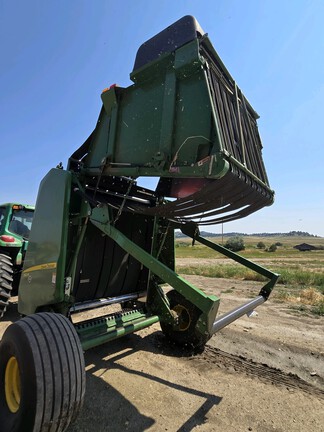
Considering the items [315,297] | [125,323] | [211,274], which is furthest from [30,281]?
[211,274]

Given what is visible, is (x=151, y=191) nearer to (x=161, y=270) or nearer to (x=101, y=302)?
(x=101, y=302)

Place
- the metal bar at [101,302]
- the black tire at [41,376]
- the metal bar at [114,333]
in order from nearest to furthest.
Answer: the black tire at [41,376], the metal bar at [114,333], the metal bar at [101,302]

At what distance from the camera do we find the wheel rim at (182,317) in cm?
505

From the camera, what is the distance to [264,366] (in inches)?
174

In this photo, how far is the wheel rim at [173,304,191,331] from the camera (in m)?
5.05

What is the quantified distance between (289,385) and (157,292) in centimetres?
222

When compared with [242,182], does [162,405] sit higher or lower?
lower

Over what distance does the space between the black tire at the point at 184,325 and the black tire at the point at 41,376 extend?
8.41 ft

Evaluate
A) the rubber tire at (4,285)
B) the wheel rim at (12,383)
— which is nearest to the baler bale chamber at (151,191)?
the wheel rim at (12,383)

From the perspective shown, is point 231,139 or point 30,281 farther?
point 30,281

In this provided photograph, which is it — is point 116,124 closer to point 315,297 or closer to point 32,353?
point 32,353

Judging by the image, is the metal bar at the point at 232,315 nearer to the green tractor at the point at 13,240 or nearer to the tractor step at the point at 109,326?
the tractor step at the point at 109,326

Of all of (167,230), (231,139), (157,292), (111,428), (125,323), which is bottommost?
(111,428)

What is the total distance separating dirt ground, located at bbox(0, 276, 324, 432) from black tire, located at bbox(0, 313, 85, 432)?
636 mm
